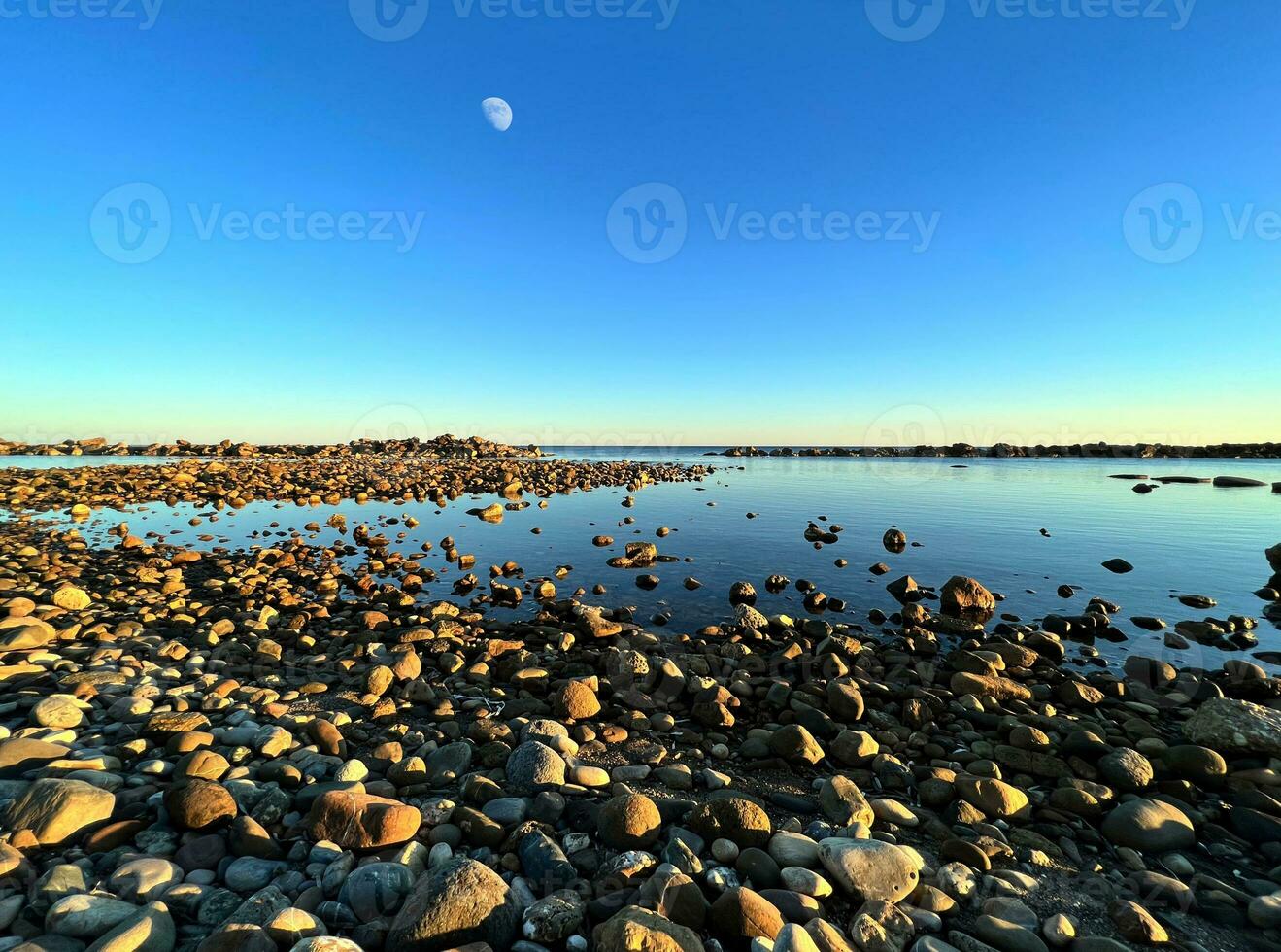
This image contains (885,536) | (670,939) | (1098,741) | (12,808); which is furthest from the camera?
(885,536)

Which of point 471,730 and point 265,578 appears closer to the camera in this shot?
point 471,730

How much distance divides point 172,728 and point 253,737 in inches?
35.9

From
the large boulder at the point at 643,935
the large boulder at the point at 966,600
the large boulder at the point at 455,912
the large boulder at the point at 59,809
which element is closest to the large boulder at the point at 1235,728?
the large boulder at the point at 966,600

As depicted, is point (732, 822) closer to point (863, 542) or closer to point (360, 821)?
point (360, 821)

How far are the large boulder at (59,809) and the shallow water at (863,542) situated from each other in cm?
755

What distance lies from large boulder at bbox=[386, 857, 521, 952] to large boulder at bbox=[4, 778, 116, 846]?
8.63 feet

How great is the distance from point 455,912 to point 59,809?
3.18 metres

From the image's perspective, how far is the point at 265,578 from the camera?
11.7 m

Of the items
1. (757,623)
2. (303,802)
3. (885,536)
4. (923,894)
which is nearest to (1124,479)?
(885,536)

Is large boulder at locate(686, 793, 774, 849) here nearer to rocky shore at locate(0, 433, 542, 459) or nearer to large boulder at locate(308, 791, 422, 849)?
large boulder at locate(308, 791, 422, 849)

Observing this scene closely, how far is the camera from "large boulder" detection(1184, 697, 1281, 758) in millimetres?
5480

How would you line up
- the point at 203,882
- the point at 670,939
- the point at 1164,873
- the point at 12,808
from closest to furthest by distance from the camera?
the point at 670,939 → the point at 203,882 → the point at 12,808 → the point at 1164,873

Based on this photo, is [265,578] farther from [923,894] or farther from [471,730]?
[923,894]

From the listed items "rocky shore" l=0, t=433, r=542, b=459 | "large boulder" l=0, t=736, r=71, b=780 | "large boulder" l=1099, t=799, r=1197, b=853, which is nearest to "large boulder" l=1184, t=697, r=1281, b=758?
"large boulder" l=1099, t=799, r=1197, b=853
